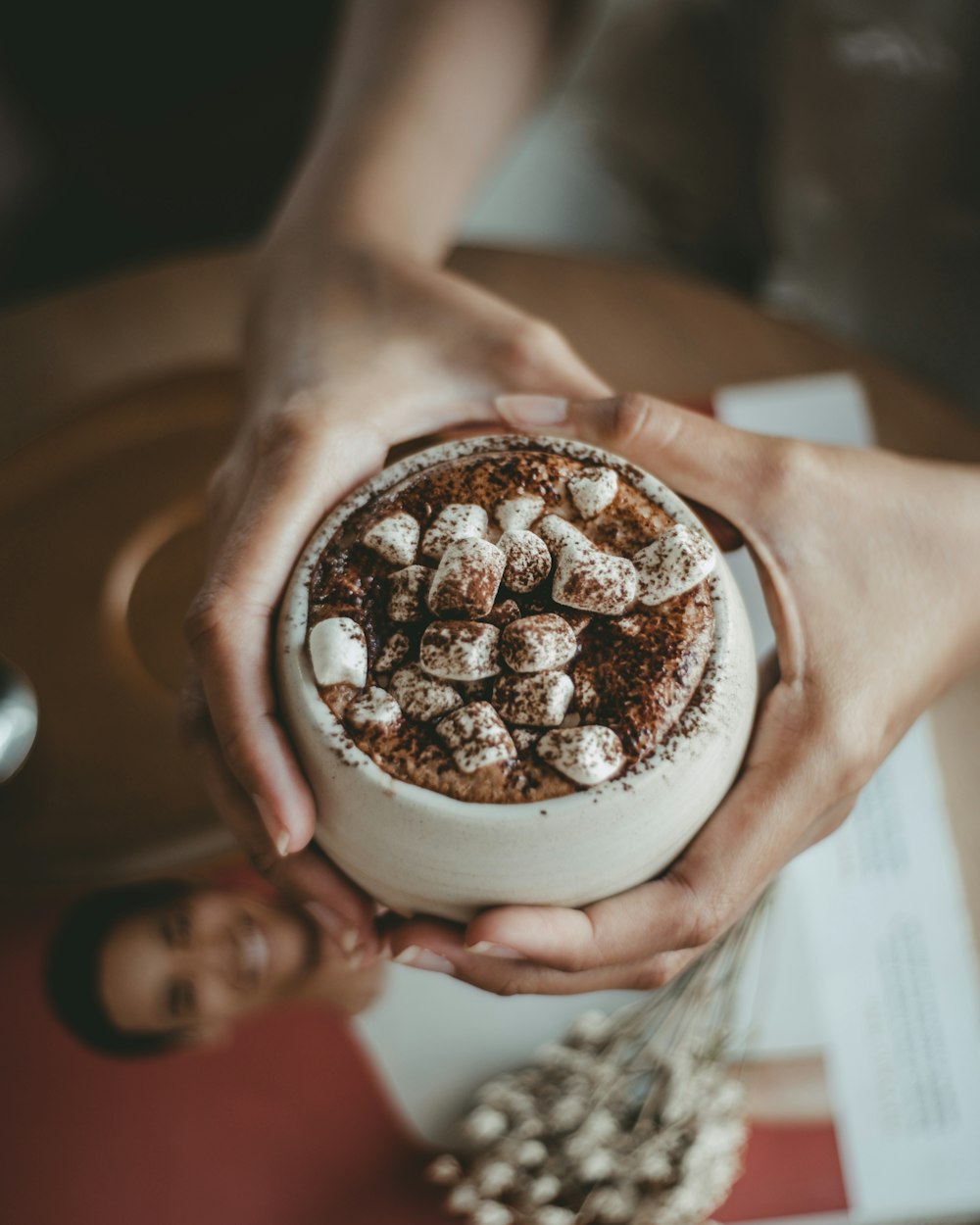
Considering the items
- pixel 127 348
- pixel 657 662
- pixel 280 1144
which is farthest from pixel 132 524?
pixel 657 662

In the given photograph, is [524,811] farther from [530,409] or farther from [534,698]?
[530,409]

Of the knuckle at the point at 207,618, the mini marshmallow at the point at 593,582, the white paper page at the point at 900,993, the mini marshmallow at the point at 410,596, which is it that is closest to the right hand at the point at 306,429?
the knuckle at the point at 207,618

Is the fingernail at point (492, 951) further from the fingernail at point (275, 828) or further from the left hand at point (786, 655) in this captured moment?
the fingernail at point (275, 828)

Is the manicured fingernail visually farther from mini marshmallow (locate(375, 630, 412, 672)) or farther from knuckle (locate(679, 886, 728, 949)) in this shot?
knuckle (locate(679, 886, 728, 949))

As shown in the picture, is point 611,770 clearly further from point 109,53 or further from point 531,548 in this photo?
point 109,53

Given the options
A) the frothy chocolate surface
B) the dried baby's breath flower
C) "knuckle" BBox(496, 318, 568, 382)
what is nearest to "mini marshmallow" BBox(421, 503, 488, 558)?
the frothy chocolate surface
